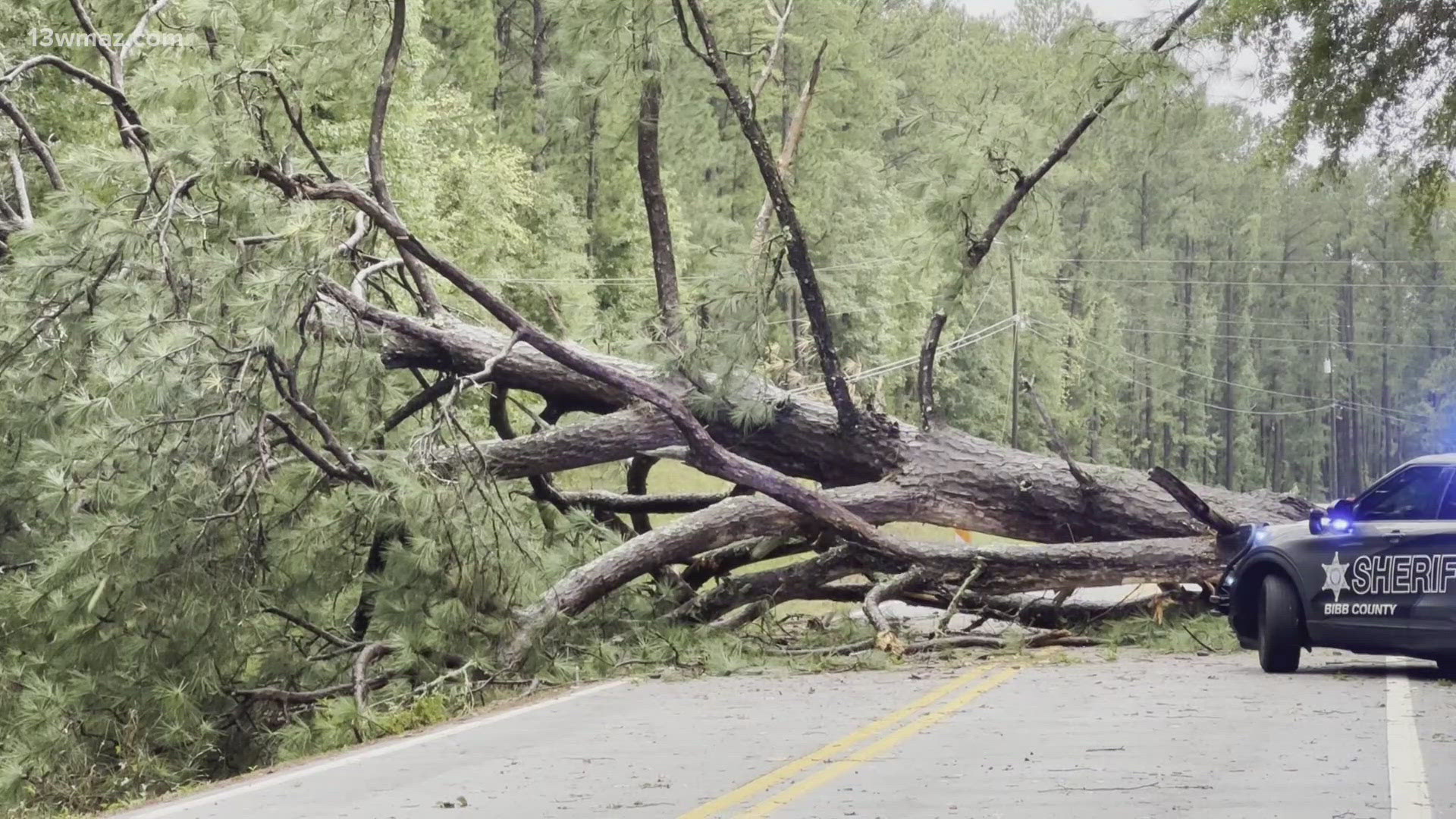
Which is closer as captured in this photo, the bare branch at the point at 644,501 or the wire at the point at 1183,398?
the bare branch at the point at 644,501

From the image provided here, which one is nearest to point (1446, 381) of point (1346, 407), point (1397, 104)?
point (1346, 407)

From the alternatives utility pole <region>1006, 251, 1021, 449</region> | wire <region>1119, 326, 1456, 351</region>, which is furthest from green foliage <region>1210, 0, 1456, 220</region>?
wire <region>1119, 326, 1456, 351</region>

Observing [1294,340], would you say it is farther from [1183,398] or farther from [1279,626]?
[1279,626]

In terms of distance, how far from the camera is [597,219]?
46906mm

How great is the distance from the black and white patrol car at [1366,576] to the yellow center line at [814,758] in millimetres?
2212

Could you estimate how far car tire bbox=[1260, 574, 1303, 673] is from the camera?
38.7 feet

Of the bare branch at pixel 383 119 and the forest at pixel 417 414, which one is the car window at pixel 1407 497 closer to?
the forest at pixel 417 414

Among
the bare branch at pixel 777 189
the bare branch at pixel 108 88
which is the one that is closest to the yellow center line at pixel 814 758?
the bare branch at pixel 777 189

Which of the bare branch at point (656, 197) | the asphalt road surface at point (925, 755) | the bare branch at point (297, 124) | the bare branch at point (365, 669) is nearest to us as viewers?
the asphalt road surface at point (925, 755)

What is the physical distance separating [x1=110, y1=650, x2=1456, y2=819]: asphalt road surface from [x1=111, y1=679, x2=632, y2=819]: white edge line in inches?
1.2

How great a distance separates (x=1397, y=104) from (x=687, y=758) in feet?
34.3

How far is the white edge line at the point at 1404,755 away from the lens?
673 cm

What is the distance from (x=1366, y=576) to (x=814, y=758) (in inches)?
184

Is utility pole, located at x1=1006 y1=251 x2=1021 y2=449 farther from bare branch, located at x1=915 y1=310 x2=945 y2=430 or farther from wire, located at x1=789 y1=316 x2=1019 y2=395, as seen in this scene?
bare branch, located at x1=915 y1=310 x2=945 y2=430
